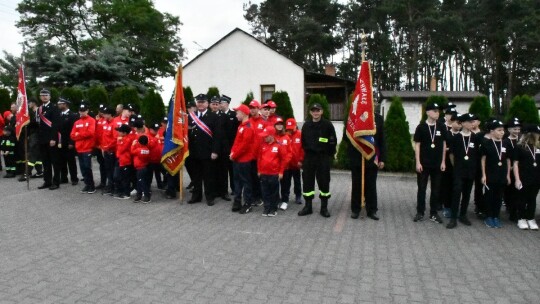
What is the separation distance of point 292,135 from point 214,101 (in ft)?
5.61

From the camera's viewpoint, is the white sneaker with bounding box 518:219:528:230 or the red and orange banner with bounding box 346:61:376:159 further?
the red and orange banner with bounding box 346:61:376:159

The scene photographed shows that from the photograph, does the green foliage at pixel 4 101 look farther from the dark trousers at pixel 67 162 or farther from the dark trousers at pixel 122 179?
the dark trousers at pixel 122 179

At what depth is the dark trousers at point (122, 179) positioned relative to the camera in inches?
391

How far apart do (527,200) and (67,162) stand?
10.0 m

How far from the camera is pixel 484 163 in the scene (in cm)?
786

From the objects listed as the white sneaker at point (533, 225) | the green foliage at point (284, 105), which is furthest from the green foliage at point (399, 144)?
the white sneaker at point (533, 225)

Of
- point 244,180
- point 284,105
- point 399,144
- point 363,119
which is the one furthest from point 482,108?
point 244,180

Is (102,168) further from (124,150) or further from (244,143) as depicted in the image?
(244,143)

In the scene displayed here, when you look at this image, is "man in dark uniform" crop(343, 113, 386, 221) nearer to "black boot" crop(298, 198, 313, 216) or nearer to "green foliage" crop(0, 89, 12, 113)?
"black boot" crop(298, 198, 313, 216)

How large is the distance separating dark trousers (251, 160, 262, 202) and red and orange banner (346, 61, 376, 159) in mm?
2127

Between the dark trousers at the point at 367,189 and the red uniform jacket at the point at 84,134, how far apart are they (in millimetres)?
5900

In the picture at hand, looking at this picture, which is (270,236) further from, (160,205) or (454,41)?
(454,41)

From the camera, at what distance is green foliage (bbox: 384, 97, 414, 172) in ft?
47.3

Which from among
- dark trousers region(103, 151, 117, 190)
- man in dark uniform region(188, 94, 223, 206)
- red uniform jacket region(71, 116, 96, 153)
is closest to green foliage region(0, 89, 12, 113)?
red uniform jacket region(71, 116, 96, 153)
